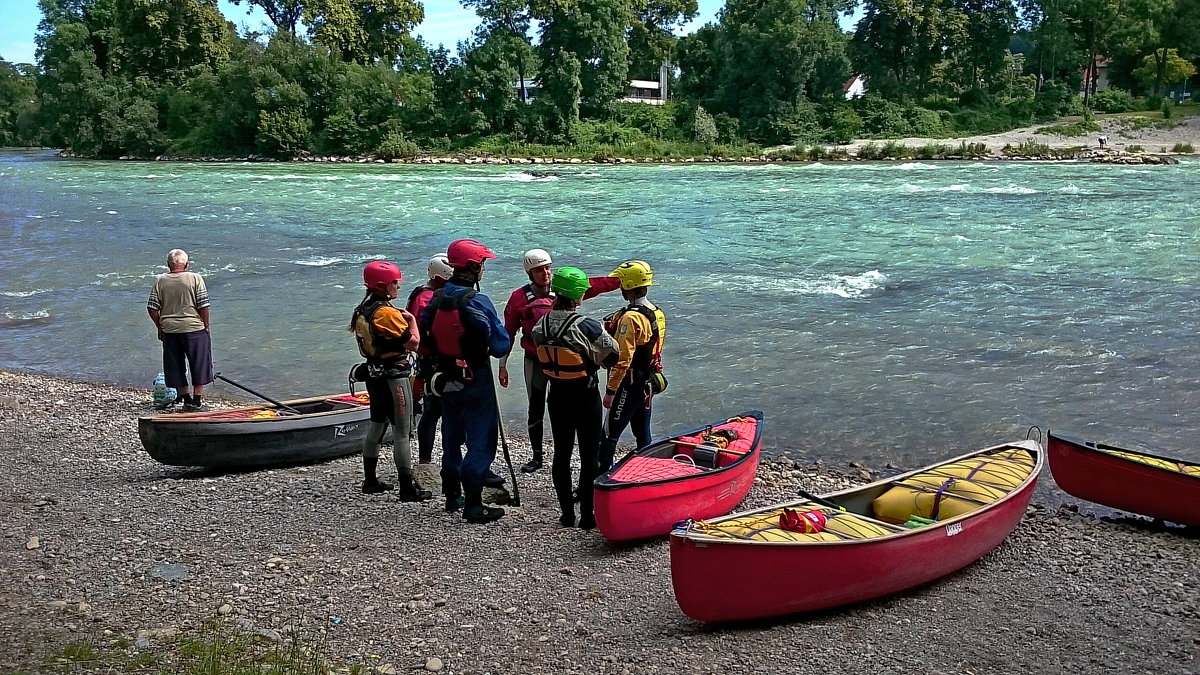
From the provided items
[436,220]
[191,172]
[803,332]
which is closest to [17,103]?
[191,172]

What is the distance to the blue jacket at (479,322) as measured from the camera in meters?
6.46

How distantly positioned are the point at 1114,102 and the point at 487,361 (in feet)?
234

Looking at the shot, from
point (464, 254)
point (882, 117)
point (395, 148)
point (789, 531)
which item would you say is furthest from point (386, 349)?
point (882, 117)

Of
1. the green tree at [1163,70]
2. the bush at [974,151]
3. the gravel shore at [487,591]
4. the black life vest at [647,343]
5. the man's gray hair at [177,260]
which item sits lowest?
the gravel shore at [487,591]

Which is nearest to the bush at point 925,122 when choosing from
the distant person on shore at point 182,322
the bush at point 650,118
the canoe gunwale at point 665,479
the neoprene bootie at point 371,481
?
the bush at point 650,118

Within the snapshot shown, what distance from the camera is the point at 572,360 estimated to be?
634 cm

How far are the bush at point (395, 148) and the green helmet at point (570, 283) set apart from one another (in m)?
57.4

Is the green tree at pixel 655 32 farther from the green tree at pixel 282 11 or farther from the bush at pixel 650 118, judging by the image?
the green tree at pixel 282 11

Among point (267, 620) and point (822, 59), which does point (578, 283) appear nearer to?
point (267, 620)

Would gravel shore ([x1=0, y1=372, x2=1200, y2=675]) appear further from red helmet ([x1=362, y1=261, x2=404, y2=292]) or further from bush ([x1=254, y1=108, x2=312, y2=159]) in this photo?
bush ([x1=254, y1=108, x2=312, y2=159])

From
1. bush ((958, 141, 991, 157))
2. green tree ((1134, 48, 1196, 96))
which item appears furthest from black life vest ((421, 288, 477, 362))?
green tree ((1134, 48, 1196, 96))

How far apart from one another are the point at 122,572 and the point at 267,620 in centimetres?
129

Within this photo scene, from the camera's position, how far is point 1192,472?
7.43 metres

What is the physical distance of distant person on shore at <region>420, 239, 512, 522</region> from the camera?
6480 millimetres
